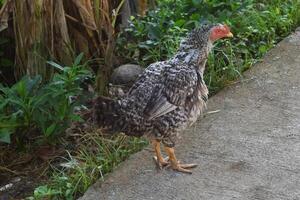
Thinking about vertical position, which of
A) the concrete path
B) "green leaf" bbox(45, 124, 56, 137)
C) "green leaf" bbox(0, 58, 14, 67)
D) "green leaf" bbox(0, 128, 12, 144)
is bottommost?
the concrete path

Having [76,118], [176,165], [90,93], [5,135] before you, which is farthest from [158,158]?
[5,135]

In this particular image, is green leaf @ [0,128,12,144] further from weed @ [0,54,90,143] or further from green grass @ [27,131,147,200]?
green grass @ [27,131,147,200]

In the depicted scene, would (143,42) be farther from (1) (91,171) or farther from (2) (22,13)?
(1) (91,171)

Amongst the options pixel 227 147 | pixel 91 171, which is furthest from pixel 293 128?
pixel 91 171

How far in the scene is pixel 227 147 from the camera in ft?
13.8

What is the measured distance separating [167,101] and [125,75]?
130cm

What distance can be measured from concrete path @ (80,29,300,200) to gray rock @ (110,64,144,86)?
27.7 inches

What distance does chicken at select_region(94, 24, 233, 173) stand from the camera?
12.2 feet

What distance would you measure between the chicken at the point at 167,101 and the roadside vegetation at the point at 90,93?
0.43 metres

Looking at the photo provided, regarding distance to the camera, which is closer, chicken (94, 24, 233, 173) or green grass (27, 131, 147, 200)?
chicken (94, 24, 233, 173)

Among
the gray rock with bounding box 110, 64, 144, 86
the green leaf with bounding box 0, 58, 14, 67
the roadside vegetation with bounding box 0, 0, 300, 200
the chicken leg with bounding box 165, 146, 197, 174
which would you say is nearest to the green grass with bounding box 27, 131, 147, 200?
the roadside vegetation with bounding box 0, 0, 300, 200

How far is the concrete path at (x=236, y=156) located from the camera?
148 inches

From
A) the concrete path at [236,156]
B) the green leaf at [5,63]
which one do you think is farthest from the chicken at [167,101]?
the green leaf at [5,63]

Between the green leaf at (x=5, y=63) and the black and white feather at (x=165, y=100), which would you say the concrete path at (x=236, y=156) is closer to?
the black and white feather at (x=165, y=100)
